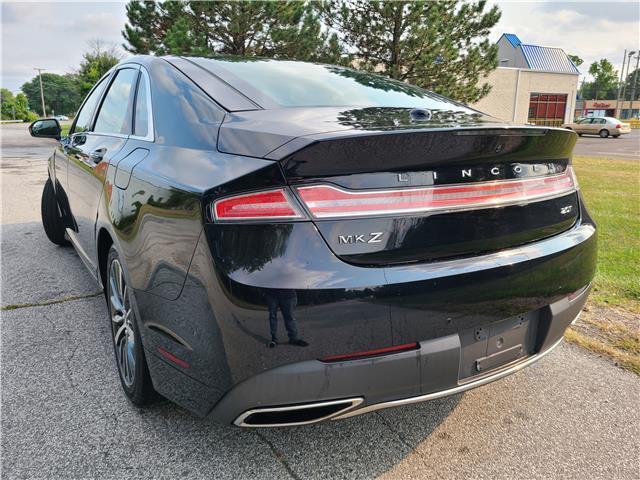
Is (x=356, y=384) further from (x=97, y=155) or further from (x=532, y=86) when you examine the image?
(x=532, y=86)

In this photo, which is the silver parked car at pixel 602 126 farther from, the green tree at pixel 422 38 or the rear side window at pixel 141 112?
the rear side window at pixel 141 112

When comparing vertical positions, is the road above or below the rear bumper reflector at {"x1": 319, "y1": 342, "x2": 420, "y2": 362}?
below

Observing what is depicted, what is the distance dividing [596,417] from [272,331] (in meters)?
1.71

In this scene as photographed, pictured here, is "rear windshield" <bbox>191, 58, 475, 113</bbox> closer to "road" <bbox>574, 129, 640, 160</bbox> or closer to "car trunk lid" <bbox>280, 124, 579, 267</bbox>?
"car trunk lid" <bbox>280, 124, 579, 267</bbox>

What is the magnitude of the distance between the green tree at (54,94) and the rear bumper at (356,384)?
115433mm

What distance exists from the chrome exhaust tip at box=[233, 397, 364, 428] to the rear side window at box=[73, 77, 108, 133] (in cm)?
277

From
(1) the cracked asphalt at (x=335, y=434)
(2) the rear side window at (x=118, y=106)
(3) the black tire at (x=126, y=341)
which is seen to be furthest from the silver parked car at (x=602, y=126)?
(3) the black tire at (x=126, y=341)

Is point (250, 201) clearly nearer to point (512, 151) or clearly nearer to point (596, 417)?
point (512, 151)

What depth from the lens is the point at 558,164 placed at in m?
2.12

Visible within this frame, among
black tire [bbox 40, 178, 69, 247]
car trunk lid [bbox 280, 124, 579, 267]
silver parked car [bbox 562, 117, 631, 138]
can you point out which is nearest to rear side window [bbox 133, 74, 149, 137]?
car trunk lid [bbox 280, 124, 579, 267]

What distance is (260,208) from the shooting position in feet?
5.04

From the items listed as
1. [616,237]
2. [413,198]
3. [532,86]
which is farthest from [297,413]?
[532,86]

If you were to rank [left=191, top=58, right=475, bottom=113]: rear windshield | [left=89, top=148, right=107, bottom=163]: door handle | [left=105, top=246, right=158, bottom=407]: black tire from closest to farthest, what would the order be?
[left=105, top=246, right=158, bottom=407]: black tire → [left=191, top=58, right=475, bottom=113]: rear windshield → [left=89, top=148, right=107, bottom=163]: door handle

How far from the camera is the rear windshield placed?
2254 mm
